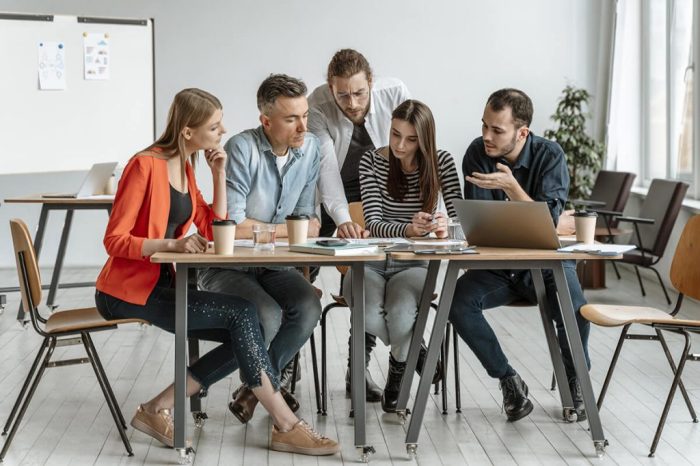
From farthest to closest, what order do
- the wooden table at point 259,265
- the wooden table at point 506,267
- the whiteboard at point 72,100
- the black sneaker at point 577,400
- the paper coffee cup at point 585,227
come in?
1. the whiteboard at point 72,100
2. the black sneaker at point 577,400
3. the paper coffee cup at point 585,227
4. the wooden table at point 506,267
5. the wooden table at point 259,265

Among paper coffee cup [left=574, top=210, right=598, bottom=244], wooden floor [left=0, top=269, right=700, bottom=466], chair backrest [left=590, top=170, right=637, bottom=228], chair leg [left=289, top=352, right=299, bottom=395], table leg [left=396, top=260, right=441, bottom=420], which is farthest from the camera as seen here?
chair backrest [left=590, top=170, right=637, bottom=228]

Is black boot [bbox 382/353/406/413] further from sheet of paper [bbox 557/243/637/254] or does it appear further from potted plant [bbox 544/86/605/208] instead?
potted plant [bbox 544/86/605/208]

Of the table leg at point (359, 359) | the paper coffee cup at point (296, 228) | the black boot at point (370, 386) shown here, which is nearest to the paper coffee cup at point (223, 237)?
the paper coffee cup at point (296, 228)

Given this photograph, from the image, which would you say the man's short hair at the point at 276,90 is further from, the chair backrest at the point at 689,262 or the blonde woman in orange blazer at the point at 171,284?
the chair backrest at the point at 689,262

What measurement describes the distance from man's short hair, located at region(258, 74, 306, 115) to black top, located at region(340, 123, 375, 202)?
2.29 ft

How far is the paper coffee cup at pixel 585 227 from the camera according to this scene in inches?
128

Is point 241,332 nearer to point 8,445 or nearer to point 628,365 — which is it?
point 8,445

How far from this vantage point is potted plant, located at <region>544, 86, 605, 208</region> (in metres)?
7.53

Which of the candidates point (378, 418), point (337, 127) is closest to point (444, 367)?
point (378, 418)

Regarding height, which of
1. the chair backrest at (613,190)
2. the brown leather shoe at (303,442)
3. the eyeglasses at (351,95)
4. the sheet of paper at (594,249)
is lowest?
the brown leather shoe at (303,442)

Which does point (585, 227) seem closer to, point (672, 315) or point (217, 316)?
point (672, 315)

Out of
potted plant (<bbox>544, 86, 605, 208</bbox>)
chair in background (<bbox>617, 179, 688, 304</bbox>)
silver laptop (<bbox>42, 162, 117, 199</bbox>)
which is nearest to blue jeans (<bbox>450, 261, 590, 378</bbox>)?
chair in background (<bbox>617, 179, 688, 304</bbox>)

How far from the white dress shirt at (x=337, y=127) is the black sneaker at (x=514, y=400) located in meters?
0.94

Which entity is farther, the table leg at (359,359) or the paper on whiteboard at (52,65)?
the paper on whiteboard at (52,65)
